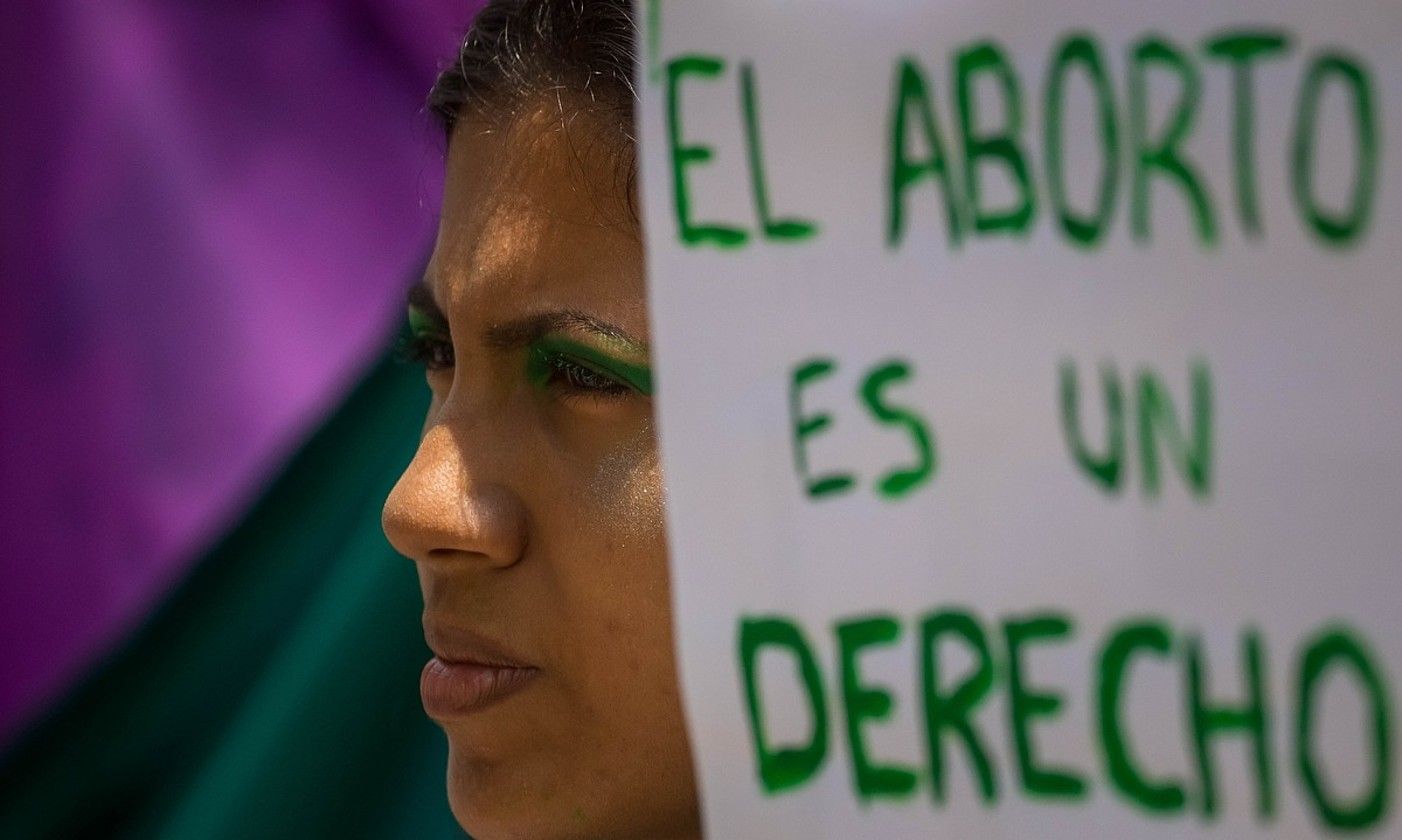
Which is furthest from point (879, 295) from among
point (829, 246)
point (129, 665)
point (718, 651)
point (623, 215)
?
point (129, 665)

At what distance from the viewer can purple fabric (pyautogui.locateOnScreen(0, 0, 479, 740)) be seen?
4.45 ft

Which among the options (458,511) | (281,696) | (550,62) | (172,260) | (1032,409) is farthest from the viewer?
(172,260)

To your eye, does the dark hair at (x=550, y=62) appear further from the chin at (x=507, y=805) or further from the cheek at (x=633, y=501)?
the chin at (x=507, y=805)

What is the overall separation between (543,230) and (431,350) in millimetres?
171

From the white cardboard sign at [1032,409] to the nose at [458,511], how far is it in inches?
8.8

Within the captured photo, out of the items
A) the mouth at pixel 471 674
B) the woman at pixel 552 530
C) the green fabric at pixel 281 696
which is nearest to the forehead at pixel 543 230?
the woman at pixel 552 530

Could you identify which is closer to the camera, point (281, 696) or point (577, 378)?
point (577, 378)

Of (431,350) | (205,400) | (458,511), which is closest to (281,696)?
(205,400)

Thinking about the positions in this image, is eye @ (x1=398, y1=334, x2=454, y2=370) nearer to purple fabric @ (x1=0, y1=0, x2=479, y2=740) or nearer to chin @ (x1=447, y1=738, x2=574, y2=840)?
chin @ (x1=447, y1=738, x2=574, y2=840)

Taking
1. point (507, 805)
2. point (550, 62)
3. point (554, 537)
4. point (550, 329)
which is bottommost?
point (507, 805)

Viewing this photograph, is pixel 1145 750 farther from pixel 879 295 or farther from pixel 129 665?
pixel 129 665

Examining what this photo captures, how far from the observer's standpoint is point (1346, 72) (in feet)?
1.46

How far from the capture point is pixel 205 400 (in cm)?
141

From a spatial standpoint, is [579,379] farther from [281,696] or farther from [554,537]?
[281,696]
